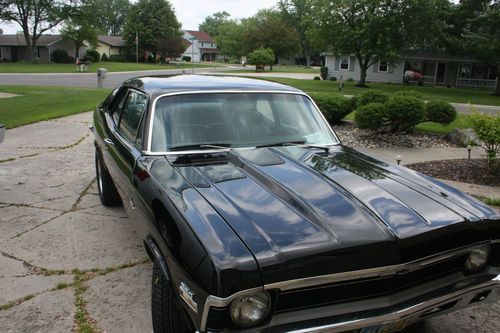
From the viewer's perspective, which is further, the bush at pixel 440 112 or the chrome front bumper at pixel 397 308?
the bush at pixel 440 112

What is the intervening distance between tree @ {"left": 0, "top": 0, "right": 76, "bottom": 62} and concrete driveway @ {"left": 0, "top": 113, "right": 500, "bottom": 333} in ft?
175

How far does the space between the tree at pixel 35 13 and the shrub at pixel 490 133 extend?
182 ft

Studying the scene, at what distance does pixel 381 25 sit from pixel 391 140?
67.3 feet

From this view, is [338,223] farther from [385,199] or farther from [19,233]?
[19,233]

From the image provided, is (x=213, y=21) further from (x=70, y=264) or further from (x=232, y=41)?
(x=70, y=264)

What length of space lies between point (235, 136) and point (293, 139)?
0.53 m

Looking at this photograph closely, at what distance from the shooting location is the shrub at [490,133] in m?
6.72

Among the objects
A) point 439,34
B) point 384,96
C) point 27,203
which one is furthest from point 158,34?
point 27,203

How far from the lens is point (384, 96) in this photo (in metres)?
10.8

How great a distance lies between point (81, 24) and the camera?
54.6 meters

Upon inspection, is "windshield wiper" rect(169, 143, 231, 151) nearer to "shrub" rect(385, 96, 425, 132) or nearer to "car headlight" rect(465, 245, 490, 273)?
"car headlight" rect(465, 245, 490, 273)

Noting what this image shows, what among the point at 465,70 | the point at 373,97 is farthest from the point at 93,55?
the point at 373,97

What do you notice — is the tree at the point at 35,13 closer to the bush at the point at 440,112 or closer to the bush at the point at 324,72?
the bush at the point at 324,72

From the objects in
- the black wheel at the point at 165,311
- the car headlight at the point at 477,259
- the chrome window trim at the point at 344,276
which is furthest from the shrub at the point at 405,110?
the black wheel at the point at 165,311
